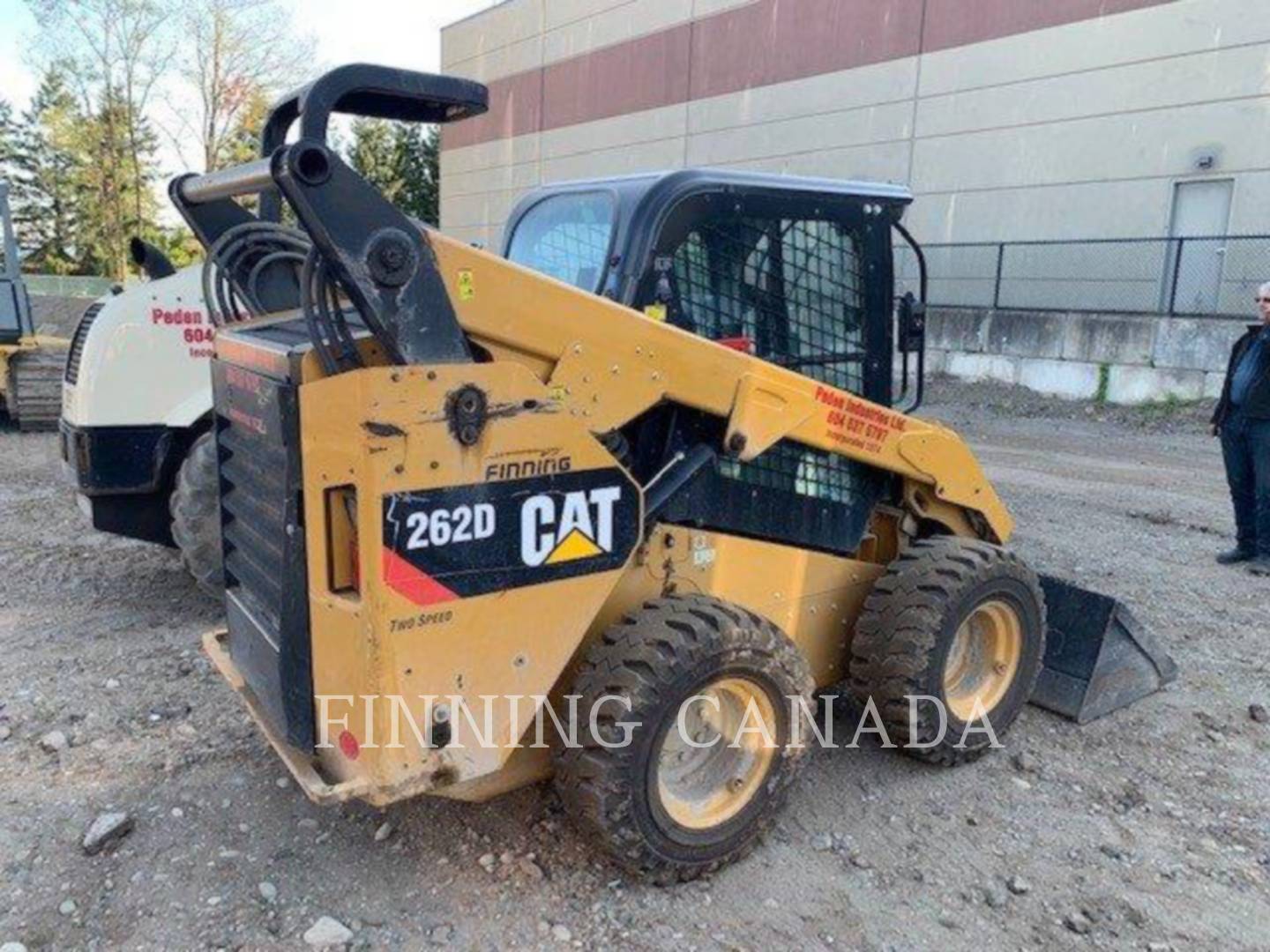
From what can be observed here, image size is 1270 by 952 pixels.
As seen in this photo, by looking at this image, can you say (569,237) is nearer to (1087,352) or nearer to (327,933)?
(327,933)

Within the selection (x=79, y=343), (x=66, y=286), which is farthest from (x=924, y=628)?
(x=66, y=286)

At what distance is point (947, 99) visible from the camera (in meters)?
17.0

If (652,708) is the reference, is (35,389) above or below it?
below

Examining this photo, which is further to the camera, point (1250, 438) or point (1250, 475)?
point (1250, 475)

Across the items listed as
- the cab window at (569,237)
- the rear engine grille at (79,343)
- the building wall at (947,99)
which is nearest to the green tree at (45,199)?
the building wall at (947,99)

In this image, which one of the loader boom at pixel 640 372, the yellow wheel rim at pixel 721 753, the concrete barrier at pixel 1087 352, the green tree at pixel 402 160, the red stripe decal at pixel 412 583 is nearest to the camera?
the red stripe decal at pixel 412 583

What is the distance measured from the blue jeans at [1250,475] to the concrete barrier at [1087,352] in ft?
21.8

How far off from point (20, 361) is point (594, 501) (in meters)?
10.6

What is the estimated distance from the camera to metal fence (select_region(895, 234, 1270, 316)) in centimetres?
1324

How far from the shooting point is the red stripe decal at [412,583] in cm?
250

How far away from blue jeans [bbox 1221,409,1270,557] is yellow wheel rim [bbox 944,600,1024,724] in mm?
3466

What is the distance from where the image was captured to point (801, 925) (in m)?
2.93

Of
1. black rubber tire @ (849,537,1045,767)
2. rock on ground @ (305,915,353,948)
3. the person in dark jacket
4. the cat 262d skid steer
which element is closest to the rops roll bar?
the cat 262d skid steer

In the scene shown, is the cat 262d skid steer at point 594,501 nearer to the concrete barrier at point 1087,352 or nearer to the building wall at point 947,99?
the concrete barrier at point 1087,352
